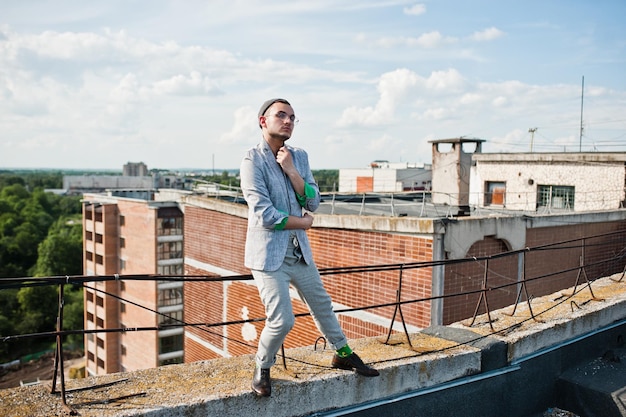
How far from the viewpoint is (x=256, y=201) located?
312 centimetres

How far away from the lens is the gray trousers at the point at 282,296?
315 cm

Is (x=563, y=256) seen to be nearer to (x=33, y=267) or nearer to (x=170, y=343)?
(x=170, y=343)

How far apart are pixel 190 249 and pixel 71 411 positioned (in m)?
17.9

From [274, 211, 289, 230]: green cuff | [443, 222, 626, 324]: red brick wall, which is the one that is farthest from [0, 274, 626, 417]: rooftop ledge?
[443, 222, 626, 324]: red brick wall

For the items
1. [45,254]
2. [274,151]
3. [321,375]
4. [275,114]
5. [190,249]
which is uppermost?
[275,114]

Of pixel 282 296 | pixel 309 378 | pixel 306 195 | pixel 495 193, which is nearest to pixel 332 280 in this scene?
pixel 309 378

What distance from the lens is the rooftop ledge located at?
299 centimetres

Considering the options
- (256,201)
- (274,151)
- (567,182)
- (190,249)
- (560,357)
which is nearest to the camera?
(256,201)

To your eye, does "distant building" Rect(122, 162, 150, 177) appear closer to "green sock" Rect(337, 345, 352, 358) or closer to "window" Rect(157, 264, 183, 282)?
"window" Rect(157, 264, 183, 282)

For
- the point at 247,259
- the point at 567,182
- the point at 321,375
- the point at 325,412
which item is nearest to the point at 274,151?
the point at 247,259

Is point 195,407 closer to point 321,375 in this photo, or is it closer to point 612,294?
point 321,375

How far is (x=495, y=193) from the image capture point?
19844 mm

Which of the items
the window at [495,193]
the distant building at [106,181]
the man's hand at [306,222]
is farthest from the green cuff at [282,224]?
the distant building at [106,181]

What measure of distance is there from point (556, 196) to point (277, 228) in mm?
17530
